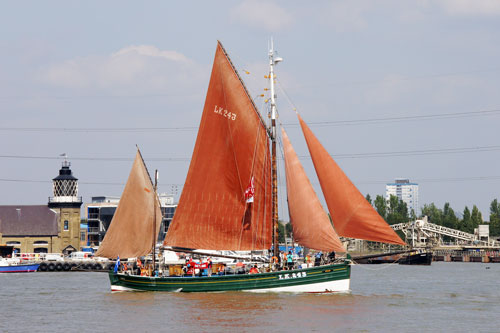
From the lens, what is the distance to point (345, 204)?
56281 mm

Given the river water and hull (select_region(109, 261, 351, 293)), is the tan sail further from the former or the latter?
hull (select_region(109, 261, 351, 293))

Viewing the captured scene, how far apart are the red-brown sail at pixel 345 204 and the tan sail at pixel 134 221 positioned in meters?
17.1

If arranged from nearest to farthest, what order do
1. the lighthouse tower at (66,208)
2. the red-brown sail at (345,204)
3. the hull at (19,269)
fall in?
1. the red-brown sail at (345,204)
2. the hull at (19,269)
3. the lighthouse tower at (66,208)

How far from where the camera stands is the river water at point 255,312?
148ft

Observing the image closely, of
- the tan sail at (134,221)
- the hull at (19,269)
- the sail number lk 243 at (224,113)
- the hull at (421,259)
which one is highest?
the sail number lk 243 at (224,113)

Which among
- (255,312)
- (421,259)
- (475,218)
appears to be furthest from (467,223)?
(255,312)

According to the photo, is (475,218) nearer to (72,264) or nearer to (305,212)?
(72,264)

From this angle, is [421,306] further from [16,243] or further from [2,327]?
[16,243]

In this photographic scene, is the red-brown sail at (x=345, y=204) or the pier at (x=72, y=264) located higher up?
the red-brown sail at (x=345, y=204)

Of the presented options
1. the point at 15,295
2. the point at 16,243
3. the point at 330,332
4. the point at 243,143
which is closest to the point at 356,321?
the point at 330,332

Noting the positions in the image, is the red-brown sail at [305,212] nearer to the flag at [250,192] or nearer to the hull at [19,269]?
the flag at [250,192]

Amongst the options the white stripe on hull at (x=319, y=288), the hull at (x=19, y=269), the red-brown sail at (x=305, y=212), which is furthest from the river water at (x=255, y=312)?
the hull at (x=19, y=269)

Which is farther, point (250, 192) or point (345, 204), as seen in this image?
point (250, 192)

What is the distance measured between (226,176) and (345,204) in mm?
9862
